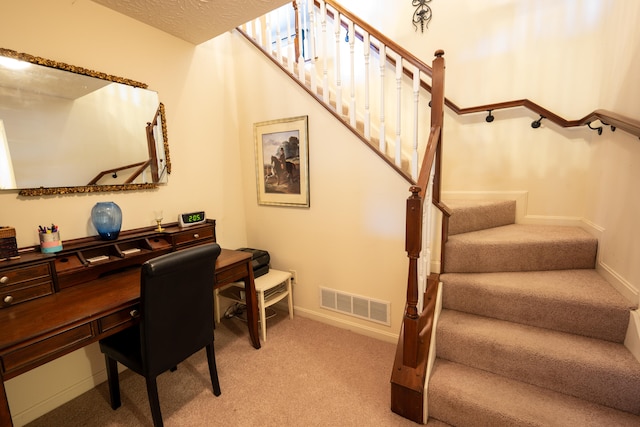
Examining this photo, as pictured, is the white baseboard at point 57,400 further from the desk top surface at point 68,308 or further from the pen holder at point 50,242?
the pen holder at point 50,242

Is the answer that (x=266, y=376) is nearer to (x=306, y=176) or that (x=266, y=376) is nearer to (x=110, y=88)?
(x=306, y=176)

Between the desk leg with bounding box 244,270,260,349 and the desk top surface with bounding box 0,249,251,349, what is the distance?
76cm

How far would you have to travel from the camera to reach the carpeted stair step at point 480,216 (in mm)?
2162

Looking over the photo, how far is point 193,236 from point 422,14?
2973mm

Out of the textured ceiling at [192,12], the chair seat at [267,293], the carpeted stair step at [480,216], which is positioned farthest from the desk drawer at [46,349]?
the carpeted stair step at [480,216]

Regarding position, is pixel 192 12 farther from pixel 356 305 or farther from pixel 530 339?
pixel 530 339

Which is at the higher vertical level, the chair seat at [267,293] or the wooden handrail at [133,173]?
the wooden handrail at [133,173]

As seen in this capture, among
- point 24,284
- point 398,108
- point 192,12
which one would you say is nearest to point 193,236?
point 24,284

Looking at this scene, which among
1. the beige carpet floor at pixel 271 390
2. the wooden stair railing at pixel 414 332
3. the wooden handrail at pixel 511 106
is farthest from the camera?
the beige carpet floor at pixel 271 390

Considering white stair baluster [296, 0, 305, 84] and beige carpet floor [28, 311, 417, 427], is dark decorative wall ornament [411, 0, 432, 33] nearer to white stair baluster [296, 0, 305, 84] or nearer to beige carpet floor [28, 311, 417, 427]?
white stair baluster [296, 0, 305, 84]

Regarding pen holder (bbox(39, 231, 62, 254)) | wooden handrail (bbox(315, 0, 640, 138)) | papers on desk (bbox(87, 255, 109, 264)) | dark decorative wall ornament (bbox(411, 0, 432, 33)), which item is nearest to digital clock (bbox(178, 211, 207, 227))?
papers on desk (bbox(87, 255, 109, 264))

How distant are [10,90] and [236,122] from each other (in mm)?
1554

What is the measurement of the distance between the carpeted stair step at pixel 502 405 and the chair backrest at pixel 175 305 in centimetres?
136

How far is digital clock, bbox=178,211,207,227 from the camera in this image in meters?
2.24
